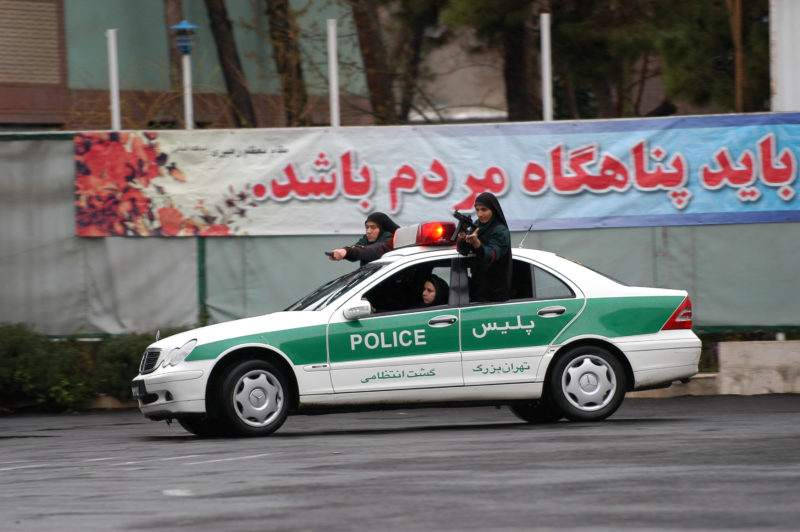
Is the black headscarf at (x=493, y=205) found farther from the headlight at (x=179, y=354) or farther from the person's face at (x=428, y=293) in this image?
the headlight at (x=179, y=354)

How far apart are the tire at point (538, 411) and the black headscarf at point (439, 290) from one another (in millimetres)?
1148

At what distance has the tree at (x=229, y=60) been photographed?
22234 mm

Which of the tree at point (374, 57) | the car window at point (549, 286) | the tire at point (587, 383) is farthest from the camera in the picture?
the tree at point (374, 57)

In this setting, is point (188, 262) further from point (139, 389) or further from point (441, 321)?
point (441, 321)

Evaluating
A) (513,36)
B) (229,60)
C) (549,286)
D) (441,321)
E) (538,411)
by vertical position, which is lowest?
(538,411)

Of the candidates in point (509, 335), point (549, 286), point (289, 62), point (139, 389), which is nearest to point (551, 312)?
point (549, 286)

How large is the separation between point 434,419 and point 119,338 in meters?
4.25

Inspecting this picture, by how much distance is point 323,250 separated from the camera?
1577cm

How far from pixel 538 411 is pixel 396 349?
5.25 ft

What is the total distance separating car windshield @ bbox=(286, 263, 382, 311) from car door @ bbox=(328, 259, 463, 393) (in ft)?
0.70

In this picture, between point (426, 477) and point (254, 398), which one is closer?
point (426, 477)

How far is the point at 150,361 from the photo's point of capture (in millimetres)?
11156

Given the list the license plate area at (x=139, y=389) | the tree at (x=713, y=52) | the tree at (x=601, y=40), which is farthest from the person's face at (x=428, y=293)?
the tree at (x=713, y=52)

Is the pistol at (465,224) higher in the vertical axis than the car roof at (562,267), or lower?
higher
